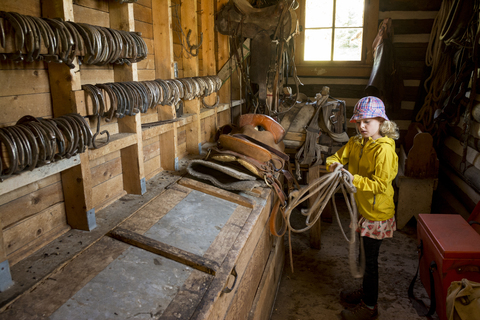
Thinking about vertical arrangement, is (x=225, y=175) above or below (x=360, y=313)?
above

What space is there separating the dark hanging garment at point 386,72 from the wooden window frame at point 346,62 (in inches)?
4.9

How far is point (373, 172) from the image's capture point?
2482 millimetres

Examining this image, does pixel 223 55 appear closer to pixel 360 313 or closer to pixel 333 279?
pixel 333 279

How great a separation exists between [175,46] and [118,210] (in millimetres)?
A: 1743

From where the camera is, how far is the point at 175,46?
319 centimetres

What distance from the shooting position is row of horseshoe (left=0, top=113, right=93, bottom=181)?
1.29 m

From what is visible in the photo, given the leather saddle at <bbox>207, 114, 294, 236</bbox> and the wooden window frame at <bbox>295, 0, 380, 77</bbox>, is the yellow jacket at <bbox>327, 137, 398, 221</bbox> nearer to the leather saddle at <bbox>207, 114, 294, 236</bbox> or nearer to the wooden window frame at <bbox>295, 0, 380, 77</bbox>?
the leather saddle at <bbox>207, 114, 294, 236</bbox>

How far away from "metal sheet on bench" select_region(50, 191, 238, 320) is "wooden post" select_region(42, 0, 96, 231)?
372 mm

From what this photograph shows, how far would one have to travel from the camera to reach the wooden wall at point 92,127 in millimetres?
1551

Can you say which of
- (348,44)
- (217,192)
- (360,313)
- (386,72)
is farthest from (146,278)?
(348,44)

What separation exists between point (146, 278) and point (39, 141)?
28.8 inches

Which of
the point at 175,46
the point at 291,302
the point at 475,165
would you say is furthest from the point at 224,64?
the point at 475,165

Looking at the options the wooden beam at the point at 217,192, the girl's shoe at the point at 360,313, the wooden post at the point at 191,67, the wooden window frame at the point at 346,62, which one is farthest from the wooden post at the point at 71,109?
the wooden window frame at the point at 346,62

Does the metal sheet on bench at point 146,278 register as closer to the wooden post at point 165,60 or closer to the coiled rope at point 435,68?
the wooden post at point 165,60
